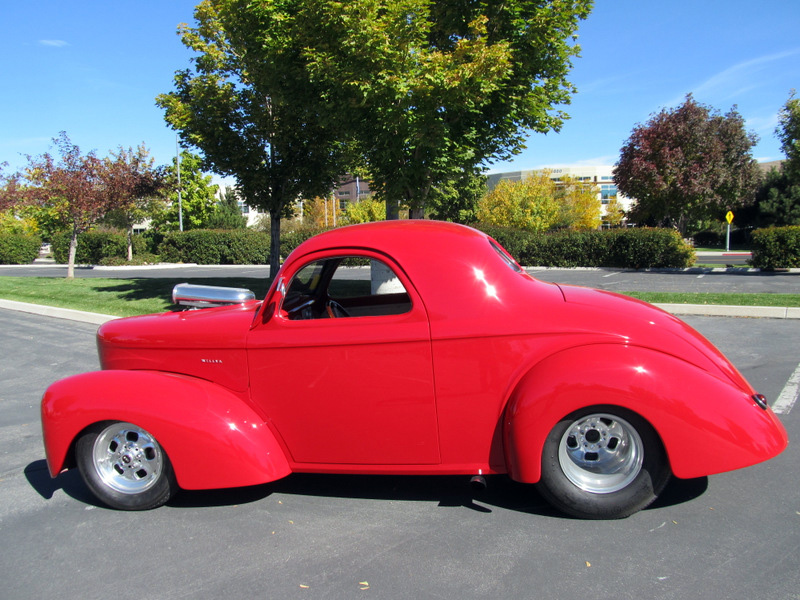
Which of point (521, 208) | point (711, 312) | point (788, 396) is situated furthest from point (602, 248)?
point (788, 396)

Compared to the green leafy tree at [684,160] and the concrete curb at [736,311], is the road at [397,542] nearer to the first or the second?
the concrete curb at [736,311]

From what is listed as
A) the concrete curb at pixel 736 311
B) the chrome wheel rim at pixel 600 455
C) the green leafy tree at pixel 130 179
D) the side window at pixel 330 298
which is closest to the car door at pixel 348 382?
the side window at pixel 330 298

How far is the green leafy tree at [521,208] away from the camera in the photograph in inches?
1529

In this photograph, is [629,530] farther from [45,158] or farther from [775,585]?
[45,158]

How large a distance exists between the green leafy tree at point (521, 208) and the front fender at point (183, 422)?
36031 mm

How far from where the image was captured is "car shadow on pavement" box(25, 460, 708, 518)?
11.7 feet

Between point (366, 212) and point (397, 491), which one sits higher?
point (366, 212)

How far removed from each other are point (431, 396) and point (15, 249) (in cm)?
3966

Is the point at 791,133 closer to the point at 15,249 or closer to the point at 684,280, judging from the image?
the point at 684,280

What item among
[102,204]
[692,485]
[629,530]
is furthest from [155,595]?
[102,204]

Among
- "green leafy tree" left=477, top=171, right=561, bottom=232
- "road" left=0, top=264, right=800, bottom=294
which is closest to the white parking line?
"road" left=0, top=264, right=800, bottom=294

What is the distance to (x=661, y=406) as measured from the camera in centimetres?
309

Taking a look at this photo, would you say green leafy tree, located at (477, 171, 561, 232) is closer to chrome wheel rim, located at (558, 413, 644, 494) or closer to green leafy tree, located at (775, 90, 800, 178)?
green leafy tree, located at (775, 90, 800, 178)

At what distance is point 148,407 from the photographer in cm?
349
